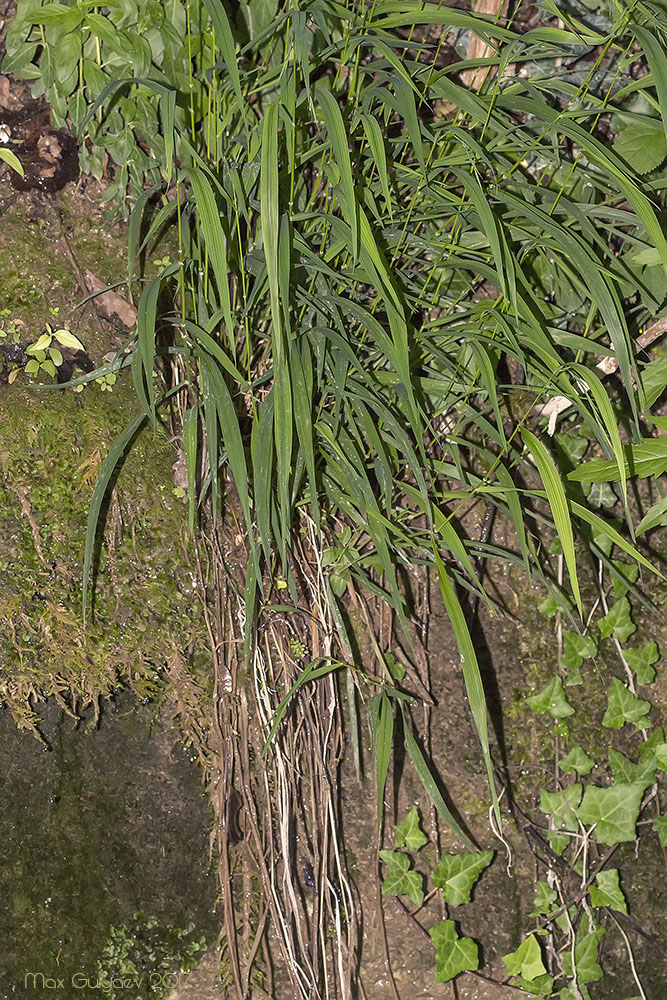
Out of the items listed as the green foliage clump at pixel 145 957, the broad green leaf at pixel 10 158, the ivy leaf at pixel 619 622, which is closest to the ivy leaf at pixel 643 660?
the ivy leaf at pixel 619 622

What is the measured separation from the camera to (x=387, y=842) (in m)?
1.15

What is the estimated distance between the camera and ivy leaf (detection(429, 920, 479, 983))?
114 centimetres

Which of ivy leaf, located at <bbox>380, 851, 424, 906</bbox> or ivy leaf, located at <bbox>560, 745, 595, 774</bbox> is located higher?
ivy leaf, located at <bbox>560, 745, 595, 774</bbox>

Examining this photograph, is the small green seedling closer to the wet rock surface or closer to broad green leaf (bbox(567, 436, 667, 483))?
the wet rock surface

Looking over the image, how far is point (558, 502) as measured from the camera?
918 millimetres

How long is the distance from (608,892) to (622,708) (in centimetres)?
27

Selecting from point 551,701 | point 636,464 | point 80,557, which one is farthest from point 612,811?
point 80,557

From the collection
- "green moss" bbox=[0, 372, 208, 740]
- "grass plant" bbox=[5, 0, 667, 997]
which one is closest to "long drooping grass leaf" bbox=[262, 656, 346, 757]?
"grass plant" bbox=[5, 0, 667, 997]

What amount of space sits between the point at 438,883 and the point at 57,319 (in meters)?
0.97

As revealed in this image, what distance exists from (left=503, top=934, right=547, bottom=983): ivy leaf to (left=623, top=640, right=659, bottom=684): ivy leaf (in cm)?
41

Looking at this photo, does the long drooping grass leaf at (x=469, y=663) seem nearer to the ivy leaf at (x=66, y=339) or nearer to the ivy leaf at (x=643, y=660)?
the ivy leaf at (x=643, y=660)

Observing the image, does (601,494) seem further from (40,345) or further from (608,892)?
(40,345)

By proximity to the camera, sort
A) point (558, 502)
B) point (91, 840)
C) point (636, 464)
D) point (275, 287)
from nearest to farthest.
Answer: point (275, 287) < point (558, 502) < point (636, 464) < point (91, 840)

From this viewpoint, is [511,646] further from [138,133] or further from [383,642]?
[138,133]
